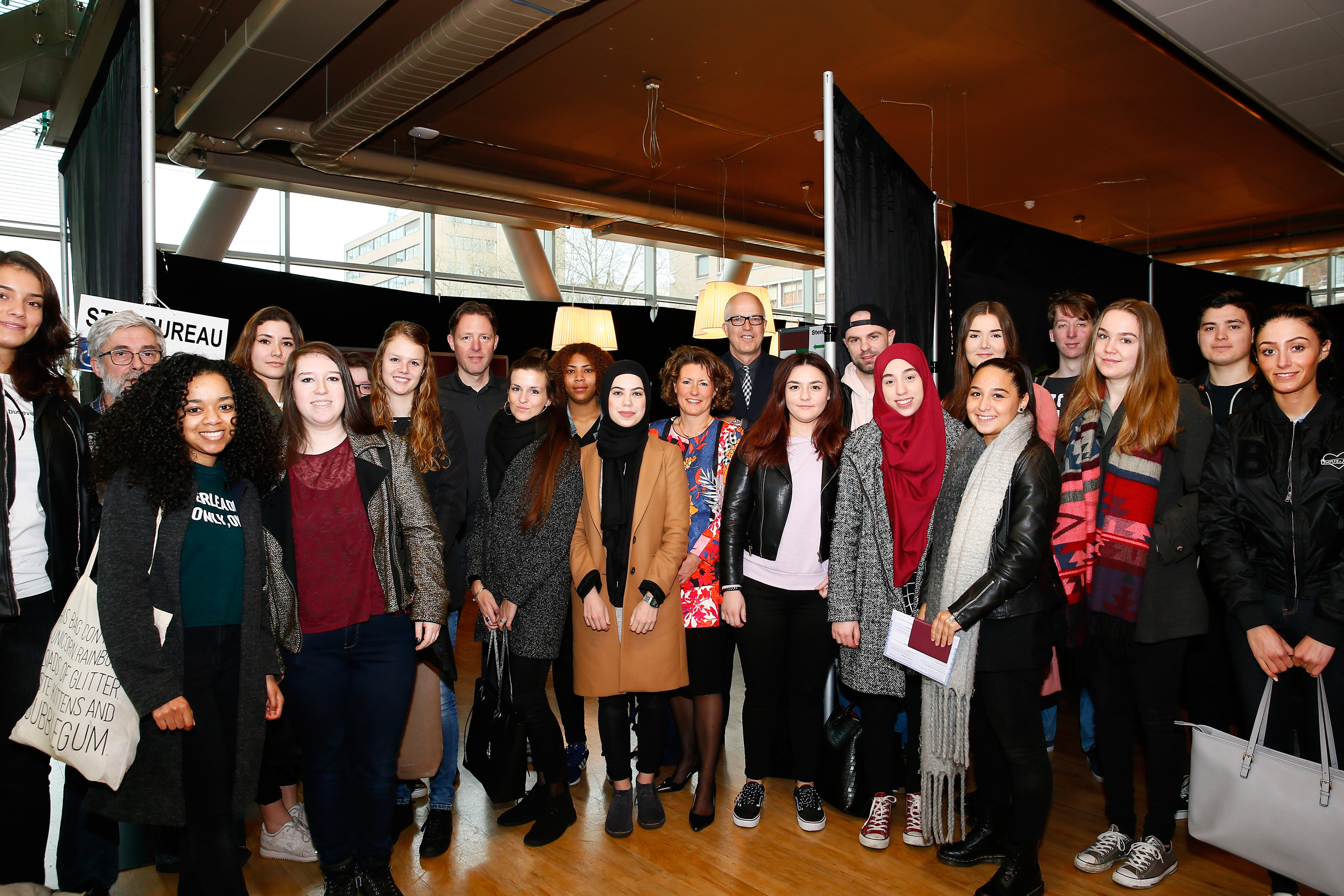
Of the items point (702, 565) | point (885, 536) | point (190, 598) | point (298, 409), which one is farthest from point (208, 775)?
point (885, 536)

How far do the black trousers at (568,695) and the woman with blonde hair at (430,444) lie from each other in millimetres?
437

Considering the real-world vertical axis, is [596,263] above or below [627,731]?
above

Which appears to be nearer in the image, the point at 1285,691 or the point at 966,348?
the point at 1285,691

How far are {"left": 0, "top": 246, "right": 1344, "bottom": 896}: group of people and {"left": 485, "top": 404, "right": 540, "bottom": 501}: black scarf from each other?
0.01 meters

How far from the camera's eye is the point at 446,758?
296 cm

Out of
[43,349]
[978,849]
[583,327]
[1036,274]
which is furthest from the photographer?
[583,327]

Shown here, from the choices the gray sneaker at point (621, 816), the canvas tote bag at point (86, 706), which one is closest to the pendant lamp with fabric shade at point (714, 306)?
the gray sneaker at point (621, 816)

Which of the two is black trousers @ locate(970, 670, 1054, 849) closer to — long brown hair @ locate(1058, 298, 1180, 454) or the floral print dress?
long brown hair @ locate(1058, 298, 1180, 454)

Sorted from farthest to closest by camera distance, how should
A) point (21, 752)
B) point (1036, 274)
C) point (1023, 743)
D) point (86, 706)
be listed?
point (1036, 274) → point (1023, 743) → point (21, 752) → point (86, 706)

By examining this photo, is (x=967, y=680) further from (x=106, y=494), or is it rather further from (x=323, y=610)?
(x=106, y=494)

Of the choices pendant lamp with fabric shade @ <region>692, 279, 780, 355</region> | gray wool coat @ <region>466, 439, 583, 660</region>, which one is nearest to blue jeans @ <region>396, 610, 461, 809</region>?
gray wool coat @ <region>466, 439, 583, 660</region>

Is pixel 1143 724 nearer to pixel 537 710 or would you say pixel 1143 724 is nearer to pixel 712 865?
pixel 712 865

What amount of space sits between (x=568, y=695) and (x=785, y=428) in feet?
4.56

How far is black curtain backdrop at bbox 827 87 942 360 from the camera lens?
3.30m
